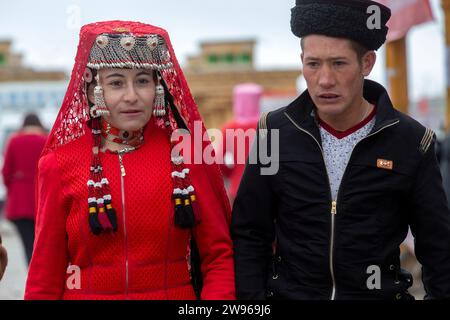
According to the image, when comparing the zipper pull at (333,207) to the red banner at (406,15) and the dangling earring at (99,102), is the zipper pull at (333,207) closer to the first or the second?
the dangling earring at (99,102)

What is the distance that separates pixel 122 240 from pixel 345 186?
2.56 ft

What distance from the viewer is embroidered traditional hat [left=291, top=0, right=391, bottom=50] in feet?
9.00

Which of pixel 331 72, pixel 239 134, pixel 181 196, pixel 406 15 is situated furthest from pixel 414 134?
pixel 406 15

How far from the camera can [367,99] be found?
299 cm

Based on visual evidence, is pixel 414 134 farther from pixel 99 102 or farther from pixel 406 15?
pixel 406 15

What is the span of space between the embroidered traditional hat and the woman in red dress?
50 centimetres

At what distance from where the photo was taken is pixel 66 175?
2.89m

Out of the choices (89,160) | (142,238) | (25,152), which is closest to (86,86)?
(89,160)

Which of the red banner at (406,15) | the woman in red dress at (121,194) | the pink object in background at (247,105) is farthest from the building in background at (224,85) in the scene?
the woman in red dress at (121,194)

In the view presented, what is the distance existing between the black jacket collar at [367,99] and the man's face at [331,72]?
0.27 feet

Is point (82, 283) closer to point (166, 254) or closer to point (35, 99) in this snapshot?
point (166, 254)

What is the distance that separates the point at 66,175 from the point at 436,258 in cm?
130

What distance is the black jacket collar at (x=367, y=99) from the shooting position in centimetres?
281

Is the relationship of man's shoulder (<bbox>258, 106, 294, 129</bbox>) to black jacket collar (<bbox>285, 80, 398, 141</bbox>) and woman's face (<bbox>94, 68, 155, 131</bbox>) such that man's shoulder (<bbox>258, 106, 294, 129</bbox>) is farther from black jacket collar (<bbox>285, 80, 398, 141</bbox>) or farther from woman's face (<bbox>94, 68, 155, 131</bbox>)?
woman's face (<bbox>94, 68, 155, 131</bbox>)
